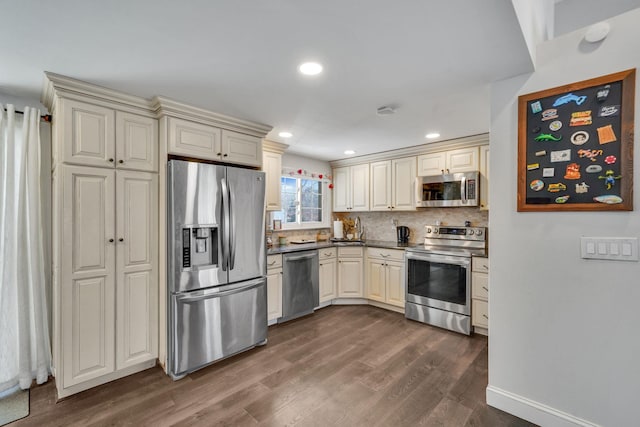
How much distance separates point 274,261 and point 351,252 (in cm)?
127

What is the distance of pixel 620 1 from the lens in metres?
2.20

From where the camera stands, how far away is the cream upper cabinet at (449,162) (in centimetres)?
362

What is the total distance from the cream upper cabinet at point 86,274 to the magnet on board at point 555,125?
3109 millimetres

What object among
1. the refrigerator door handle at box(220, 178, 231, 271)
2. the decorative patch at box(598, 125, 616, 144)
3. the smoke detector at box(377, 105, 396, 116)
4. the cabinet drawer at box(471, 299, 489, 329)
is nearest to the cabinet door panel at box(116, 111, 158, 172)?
the refrigerator door handle at box(220, 178, 231, 271)

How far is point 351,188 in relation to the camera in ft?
15.9

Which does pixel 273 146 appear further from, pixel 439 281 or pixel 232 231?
pixel 439 281

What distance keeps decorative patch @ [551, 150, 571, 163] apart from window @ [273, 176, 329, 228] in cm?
326

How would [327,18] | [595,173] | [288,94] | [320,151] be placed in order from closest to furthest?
[327,18], [595,173], [288,94], [320,151]

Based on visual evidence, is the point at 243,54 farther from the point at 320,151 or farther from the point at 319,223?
the point at 319,223

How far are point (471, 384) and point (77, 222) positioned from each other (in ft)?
10.7

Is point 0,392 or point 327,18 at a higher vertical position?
point 327,18

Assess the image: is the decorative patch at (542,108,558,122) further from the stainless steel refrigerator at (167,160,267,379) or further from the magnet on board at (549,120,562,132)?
the stainless steel refrigerator at (167,160,267,379)

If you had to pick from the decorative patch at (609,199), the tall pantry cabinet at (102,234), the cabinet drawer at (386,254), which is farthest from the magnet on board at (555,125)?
the tall pantry cabinet at (102,234)

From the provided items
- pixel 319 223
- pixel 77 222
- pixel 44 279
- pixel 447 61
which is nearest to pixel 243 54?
pixel 447 61
